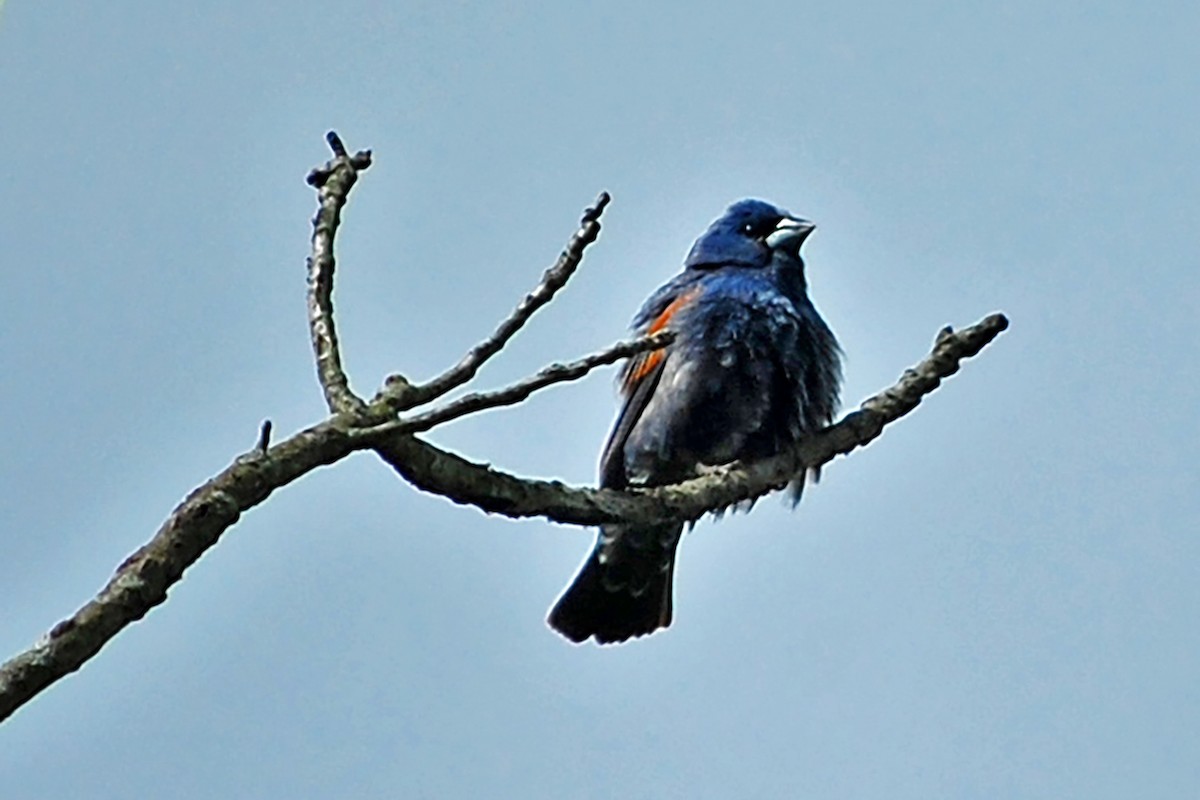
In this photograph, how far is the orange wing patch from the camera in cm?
799

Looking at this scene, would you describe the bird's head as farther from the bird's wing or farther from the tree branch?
the tree branch

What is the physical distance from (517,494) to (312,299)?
0.79 metres

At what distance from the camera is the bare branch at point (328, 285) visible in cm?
376

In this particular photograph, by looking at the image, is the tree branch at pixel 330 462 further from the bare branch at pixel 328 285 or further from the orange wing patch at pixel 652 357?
the orange wing patch at pixel 652 357

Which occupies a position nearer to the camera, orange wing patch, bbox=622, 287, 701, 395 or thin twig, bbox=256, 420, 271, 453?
thin twig, bbox=256, 420, 271, 453

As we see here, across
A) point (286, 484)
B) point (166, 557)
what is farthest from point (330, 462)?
point (166, 557)

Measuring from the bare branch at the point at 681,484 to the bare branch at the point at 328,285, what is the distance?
0.41 feet

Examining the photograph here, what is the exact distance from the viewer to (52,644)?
315 cm

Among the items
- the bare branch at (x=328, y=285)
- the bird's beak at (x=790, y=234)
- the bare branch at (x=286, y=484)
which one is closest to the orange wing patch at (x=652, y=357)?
the bird's beak at (x=790, y=234)

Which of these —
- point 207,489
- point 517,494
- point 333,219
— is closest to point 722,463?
point 517,494

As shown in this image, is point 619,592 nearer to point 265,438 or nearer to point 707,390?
point 707,390

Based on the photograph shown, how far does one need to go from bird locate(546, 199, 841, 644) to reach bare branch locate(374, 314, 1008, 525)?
1.49 ft

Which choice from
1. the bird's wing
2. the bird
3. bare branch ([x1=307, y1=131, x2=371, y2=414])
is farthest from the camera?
→ the bird's wing

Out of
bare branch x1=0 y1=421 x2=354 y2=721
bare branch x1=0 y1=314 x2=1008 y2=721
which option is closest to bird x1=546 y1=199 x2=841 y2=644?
Result: bare branch x1=0 y1=314 x2=1008 y2=721
